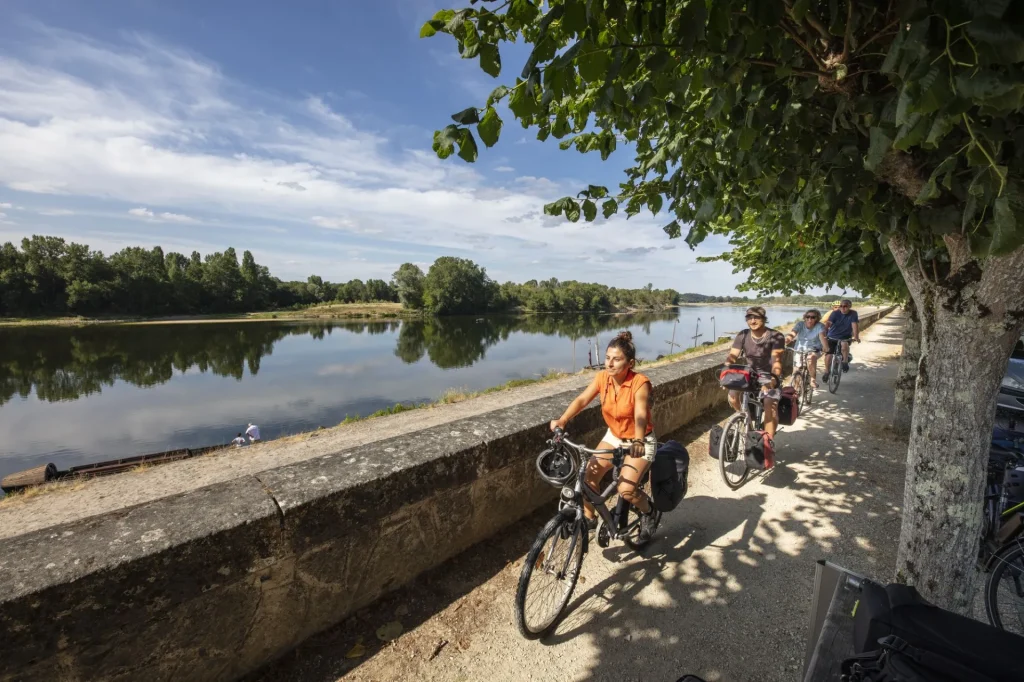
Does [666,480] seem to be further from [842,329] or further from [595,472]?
[842,329]

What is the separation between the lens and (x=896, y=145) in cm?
122

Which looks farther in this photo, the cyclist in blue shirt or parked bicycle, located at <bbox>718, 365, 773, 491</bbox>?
the cyclist in blue shirt

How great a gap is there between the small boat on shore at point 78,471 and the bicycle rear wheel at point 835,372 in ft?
55.7

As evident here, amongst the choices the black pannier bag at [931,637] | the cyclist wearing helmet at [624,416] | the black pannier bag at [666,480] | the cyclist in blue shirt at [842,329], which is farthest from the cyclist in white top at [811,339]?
the black pannier bag at [931,637]

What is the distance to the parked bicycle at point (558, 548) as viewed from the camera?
2.61 metres

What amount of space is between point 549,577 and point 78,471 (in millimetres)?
15917

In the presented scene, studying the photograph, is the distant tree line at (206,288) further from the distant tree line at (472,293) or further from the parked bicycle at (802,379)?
the parked bicycle at (802,379)

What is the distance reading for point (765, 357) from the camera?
5219 mm

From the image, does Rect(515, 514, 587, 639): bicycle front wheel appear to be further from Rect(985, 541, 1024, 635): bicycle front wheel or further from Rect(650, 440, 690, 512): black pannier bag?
Rect(985, 541, 1024, 635): bicycle front wheel

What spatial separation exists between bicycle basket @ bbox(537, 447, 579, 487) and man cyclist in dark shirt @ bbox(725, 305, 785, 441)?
3159 mm

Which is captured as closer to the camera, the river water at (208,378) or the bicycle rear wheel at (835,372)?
the bicycle rear wheel at (835,372)

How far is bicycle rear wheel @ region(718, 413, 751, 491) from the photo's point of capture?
15.3 feet

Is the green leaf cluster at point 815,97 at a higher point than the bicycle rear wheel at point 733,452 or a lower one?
higher

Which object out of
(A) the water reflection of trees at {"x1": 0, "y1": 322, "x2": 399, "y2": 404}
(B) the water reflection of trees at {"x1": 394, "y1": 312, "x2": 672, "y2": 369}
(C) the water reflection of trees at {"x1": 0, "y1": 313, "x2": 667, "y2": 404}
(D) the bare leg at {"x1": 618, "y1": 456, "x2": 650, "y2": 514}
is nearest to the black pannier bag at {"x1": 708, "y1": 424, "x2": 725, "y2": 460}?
(D) the bare leg at {"x1": 618, "y1": 456, "x2": 650, "y2": 514}
